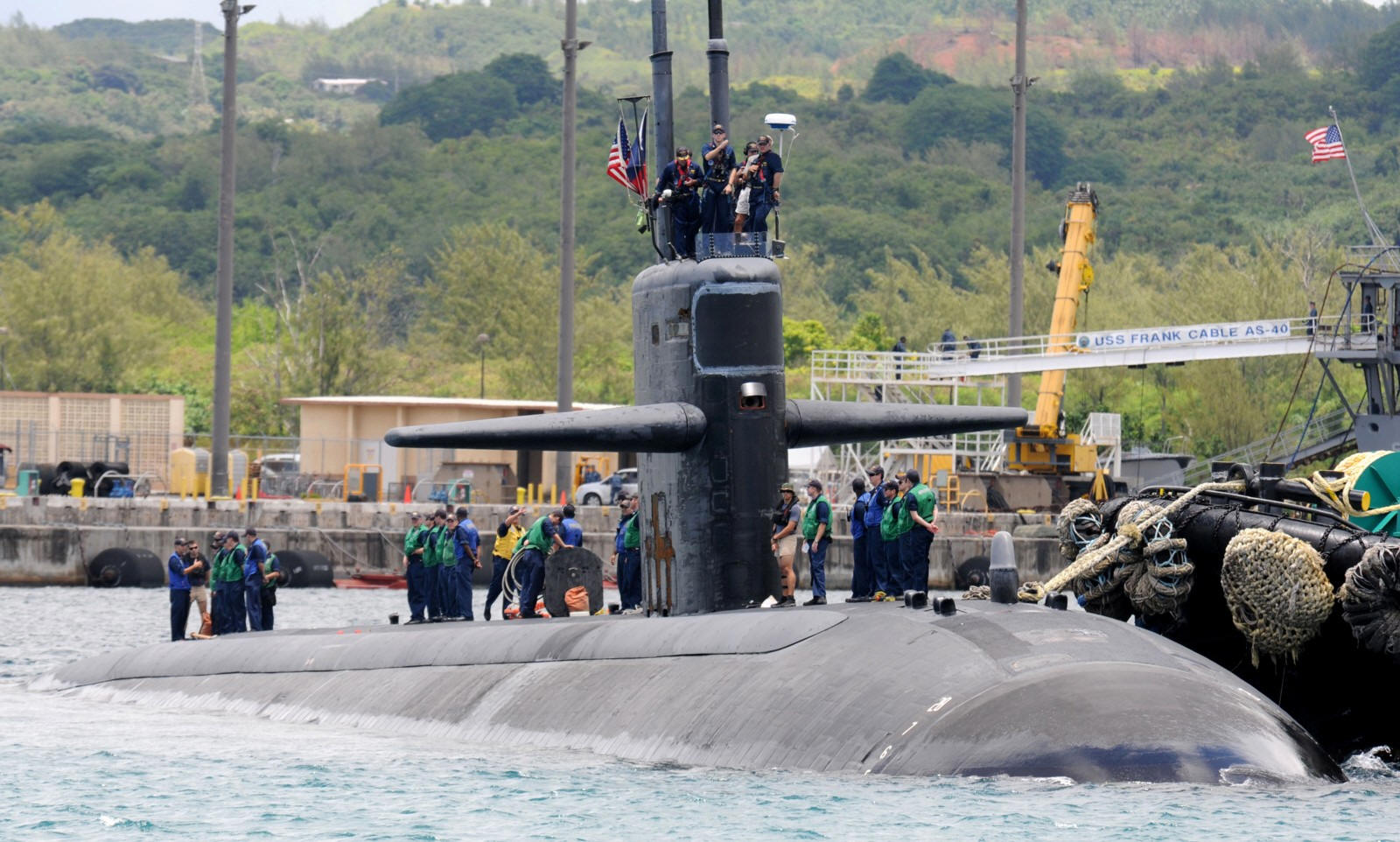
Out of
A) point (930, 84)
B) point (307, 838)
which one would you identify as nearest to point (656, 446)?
point (307, 838)

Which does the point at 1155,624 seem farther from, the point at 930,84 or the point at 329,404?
the point at 930,84

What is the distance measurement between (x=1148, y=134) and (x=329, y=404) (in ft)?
307

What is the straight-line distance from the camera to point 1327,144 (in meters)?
36.3

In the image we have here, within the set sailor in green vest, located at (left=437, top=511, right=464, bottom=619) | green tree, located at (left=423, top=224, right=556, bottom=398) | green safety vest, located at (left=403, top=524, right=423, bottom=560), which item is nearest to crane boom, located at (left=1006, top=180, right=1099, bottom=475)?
green safety vest, located at (left=403, top=524, right=423, bottom=560)

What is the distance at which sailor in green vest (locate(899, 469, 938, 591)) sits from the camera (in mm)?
17656

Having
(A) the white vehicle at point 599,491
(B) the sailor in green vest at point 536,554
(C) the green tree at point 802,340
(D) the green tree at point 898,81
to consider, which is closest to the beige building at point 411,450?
(A) the white vehicle at point 599,491

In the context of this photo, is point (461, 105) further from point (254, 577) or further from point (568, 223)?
point (254, 577)

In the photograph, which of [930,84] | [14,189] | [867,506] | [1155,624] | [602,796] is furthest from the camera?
[930,84]

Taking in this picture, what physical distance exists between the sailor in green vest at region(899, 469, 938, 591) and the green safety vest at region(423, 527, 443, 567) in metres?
7.07

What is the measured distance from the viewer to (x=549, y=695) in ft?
49.8

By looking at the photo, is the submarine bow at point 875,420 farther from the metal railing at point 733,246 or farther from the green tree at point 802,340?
the green tree at point 802,340

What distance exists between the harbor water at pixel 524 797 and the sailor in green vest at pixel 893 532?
328cm

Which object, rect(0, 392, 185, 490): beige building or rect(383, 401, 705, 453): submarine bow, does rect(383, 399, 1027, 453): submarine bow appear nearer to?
rect(383, 401, 705, 453): submarine bow

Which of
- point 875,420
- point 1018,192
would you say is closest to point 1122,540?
point 875,420
